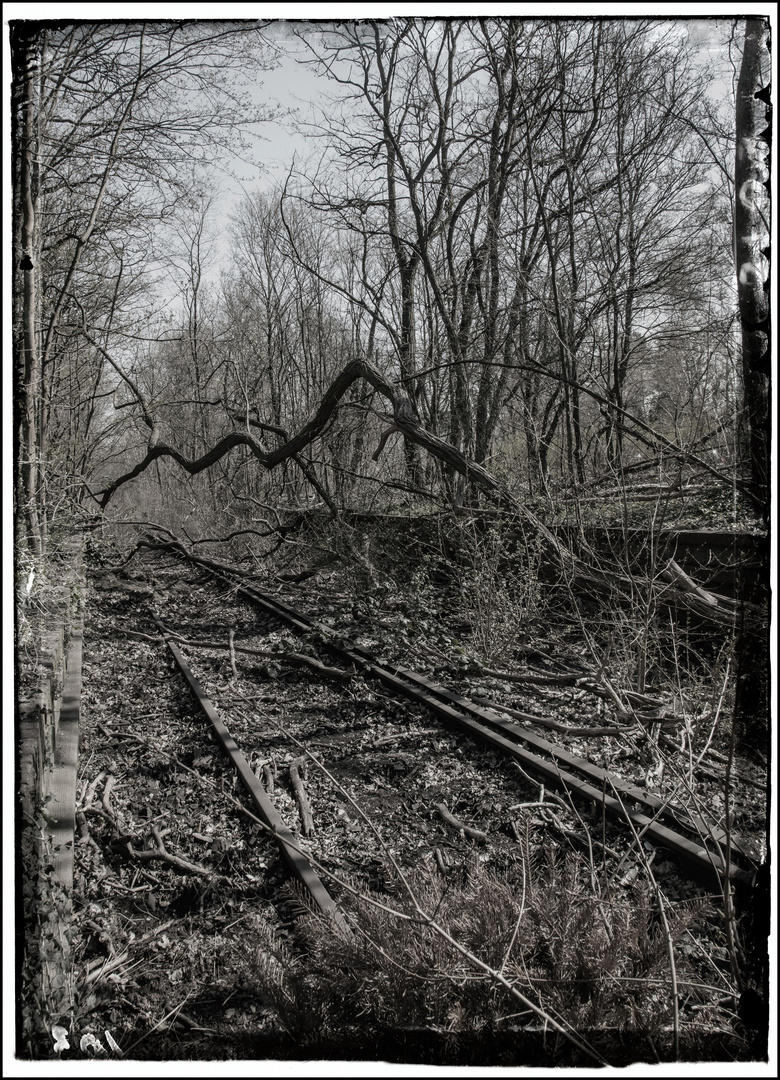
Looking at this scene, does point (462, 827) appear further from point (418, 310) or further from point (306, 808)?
point (418, 310)

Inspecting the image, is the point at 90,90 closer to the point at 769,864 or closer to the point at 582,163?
the point at 769,864

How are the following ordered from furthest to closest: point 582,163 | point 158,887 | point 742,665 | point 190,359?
point 190,359 < point 582,163 < point 158,887 < point 742,665

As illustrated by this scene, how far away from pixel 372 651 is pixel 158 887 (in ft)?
14.0

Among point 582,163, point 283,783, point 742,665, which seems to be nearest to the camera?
point 742,665

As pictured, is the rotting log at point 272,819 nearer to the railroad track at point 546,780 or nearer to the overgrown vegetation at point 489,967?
the railroad track at point 546,780

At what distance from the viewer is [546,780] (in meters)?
4.18

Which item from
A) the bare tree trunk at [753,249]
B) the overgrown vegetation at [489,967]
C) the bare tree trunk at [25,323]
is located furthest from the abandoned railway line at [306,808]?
the bare tree trunk at [25,323]

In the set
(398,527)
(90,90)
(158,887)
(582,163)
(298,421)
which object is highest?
(582,163)

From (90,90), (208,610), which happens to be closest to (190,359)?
(208,610)

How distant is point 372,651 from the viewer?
7.51 metres

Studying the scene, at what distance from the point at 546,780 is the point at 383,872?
1.28 m

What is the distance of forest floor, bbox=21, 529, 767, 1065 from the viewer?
5.58ft

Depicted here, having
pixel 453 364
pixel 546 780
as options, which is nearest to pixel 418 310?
pixel 453 364

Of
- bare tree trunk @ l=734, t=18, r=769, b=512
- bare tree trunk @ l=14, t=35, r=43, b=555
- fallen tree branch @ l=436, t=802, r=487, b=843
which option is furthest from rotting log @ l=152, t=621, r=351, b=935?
bare tree trunk @ l=734, t=18, r=769, b=512
